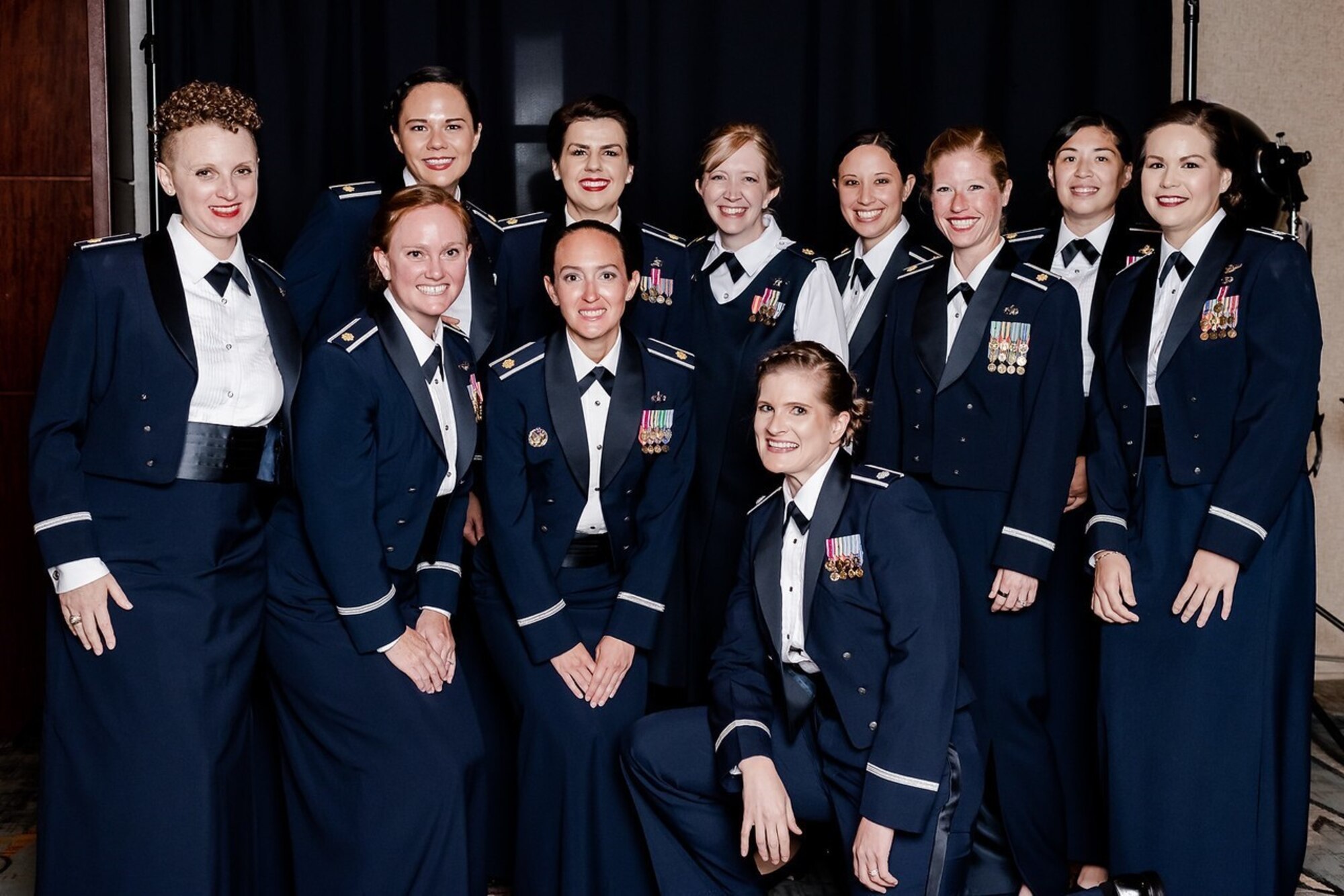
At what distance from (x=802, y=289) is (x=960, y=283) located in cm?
41

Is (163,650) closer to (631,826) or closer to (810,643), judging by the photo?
(631,826)

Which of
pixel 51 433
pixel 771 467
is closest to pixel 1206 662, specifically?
pixel 771 467

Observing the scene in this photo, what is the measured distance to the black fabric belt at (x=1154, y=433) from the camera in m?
2.49

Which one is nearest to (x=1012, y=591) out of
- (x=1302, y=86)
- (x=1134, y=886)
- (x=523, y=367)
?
(x=1134, y=886)

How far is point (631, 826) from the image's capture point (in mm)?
2600

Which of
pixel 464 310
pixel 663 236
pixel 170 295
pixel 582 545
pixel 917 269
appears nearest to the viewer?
pixel 170 295

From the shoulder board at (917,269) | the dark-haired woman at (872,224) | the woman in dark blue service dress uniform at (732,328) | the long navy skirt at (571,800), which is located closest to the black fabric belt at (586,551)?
the long navy skirt at (571,800)

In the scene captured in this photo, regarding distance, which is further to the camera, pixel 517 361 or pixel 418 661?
pixel 517 361

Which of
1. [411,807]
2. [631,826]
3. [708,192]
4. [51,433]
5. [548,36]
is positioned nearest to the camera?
[51,433]

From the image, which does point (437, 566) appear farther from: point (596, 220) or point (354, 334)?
point (596, 220)

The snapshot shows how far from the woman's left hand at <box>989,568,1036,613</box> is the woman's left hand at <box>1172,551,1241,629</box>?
0.31 metres

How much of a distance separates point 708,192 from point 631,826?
5.06ft

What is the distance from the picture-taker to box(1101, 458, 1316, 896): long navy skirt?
2389mm

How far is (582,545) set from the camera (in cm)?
272
